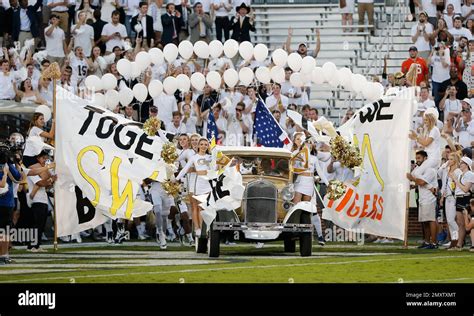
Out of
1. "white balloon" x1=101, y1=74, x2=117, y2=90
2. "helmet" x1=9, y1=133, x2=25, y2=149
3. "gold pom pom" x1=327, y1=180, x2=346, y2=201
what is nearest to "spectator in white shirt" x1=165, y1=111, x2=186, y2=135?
"white balloon" x1=101, y1=74, x2=117, y2=90

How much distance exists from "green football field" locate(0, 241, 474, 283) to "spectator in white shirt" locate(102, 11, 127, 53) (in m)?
8.82

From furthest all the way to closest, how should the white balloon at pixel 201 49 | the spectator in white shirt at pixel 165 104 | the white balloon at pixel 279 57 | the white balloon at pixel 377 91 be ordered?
the spectator in white shirt at pixel 165 104 → the white balloon at pixel 201 49 → the white balloon at pixel 279 57 → the white balloon at pixel 377 91

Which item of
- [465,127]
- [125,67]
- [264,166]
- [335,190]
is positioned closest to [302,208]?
[264,166]

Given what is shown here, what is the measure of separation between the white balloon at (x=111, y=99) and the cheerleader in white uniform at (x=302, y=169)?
4.03 metres

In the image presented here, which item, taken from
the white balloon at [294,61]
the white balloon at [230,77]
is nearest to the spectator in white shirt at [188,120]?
the white balloon at [230,77]

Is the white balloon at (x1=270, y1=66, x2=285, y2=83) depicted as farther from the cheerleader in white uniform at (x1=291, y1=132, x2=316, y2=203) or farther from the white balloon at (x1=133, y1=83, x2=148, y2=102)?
the cheerleader in white uniform at (x1=291, y1=132, x2=316, y2=203)

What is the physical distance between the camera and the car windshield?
26.4 m

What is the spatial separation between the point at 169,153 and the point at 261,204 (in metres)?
3.02

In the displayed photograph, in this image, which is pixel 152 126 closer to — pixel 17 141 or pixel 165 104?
pixel 17 141

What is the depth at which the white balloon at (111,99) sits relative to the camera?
29453 mm

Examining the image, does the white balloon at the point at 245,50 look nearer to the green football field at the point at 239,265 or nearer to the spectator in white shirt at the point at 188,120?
the spectator in white shirt at the point at 188,120

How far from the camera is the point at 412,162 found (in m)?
31.1
